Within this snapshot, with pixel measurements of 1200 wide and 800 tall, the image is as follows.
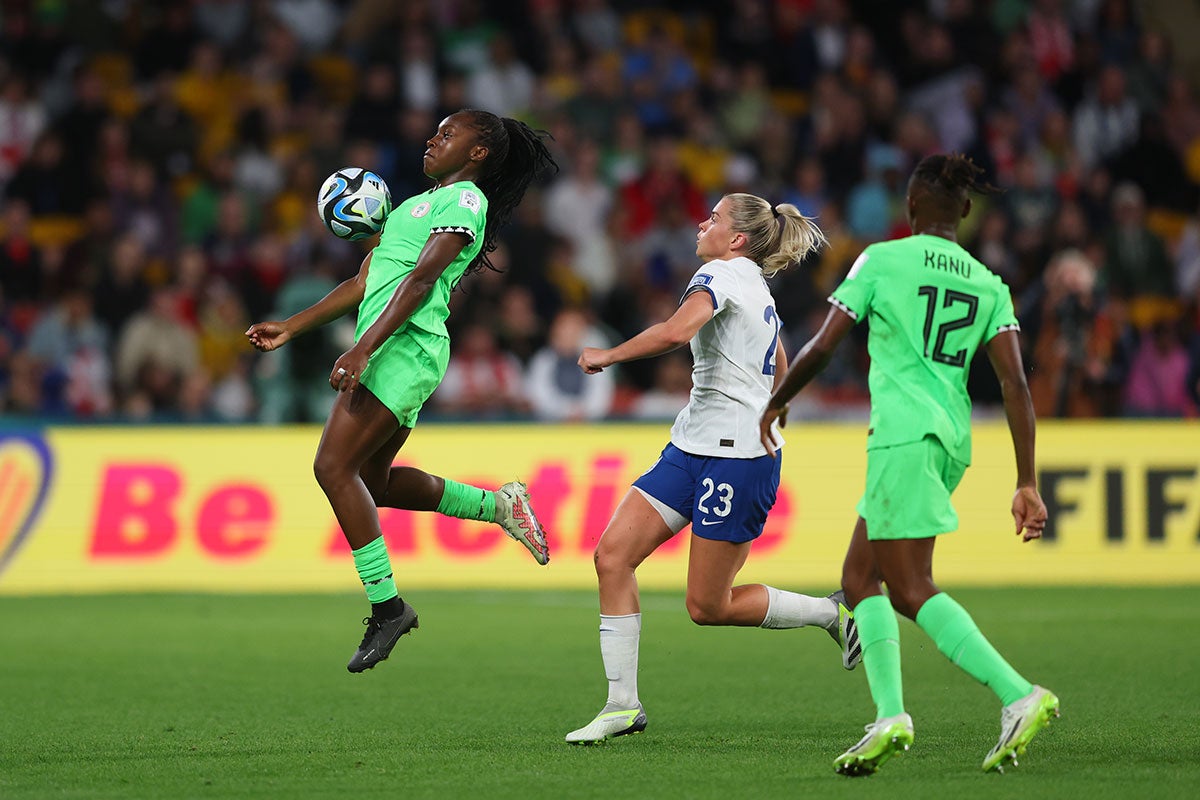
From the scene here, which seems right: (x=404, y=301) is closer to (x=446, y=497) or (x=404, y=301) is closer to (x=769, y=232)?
(x=446, y=497)

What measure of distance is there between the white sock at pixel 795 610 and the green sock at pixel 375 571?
62.9 inches

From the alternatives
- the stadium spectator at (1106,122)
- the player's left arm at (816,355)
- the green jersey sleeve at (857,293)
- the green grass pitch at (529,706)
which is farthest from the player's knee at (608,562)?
the stadium spectator at (1106,122)

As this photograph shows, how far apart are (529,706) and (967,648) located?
258cm

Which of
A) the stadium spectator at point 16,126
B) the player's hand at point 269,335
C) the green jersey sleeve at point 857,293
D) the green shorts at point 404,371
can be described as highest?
the stadium spectator at point 16,126

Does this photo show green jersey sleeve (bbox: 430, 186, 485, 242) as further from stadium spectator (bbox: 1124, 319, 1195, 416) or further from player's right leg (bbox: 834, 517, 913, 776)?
stadium spectator (bbox: 1124, 319, 1195, 416)

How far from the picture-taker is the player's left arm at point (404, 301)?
22.2 ft

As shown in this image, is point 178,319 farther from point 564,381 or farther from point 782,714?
point 782,714

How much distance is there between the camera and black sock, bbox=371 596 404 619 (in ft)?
23.2

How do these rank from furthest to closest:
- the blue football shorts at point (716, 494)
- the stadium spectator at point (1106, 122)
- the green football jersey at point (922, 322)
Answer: the stadium spectator at point (1106, 122) → the blue football shorts at point (716, 494) → the green football jersey at point (922, 322)

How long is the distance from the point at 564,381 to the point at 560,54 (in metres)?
4.87

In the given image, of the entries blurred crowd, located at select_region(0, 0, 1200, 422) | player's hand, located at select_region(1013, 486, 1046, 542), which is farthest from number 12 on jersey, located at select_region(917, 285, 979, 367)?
blurred crowd, located at select_region(0, 0, 1200, 422)

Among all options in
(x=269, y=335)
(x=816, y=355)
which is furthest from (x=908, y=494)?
(x=269, y=335)

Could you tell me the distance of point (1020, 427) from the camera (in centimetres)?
587

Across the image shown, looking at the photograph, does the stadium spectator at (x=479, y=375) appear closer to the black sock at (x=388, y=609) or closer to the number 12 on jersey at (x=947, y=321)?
the black sock at (x=388, y=609)
